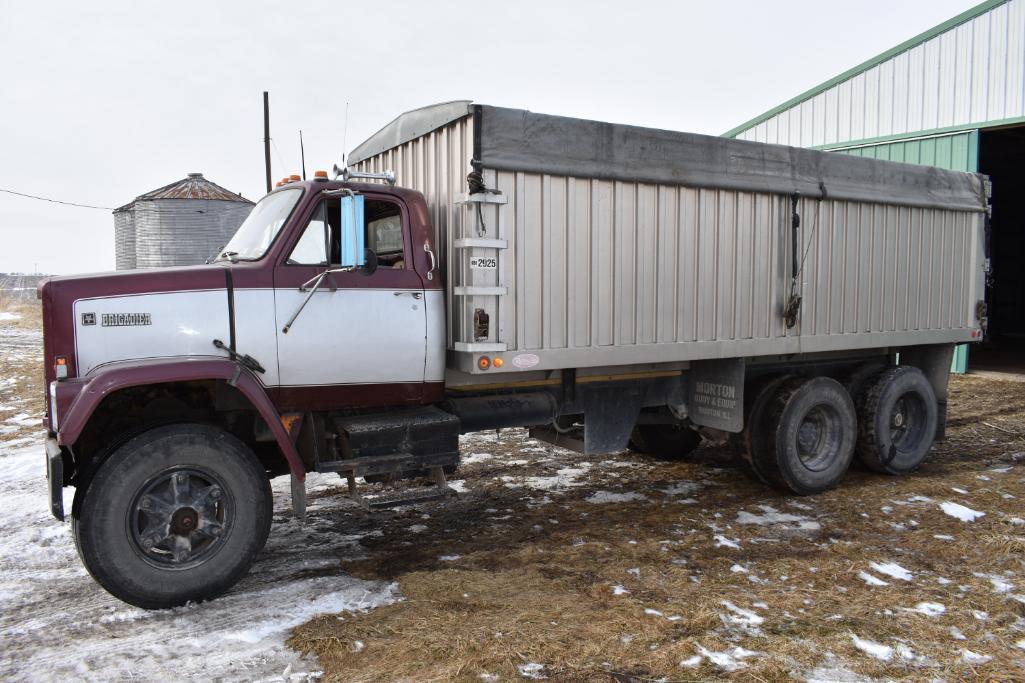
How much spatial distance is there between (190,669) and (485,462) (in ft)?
14.8

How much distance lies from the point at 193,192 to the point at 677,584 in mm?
19991

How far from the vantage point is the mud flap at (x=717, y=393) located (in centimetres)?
647

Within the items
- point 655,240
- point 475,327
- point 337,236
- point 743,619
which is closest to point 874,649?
point 743,619

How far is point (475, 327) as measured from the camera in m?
5.06

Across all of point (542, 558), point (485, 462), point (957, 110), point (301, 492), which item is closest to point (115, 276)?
point (301, 492)

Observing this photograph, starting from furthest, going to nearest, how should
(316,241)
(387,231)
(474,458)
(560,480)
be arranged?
(474,458), (560,480), (387,231), (316,241)

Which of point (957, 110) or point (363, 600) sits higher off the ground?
point (957, 110)

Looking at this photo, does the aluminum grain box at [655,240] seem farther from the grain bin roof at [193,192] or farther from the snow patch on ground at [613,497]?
the grain bin roof at [193,192]

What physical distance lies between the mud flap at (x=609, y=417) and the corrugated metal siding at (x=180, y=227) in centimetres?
1702

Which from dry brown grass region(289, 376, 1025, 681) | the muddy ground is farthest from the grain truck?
dry brown grass region(289, 376, 1025, 681)

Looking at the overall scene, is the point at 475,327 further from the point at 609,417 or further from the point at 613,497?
the point at 613,497

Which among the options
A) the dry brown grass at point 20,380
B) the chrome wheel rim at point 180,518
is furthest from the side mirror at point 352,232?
the dry brown grass at point 20,380

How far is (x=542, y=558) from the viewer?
203 inches

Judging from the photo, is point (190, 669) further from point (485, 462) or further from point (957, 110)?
point (957, 110)
